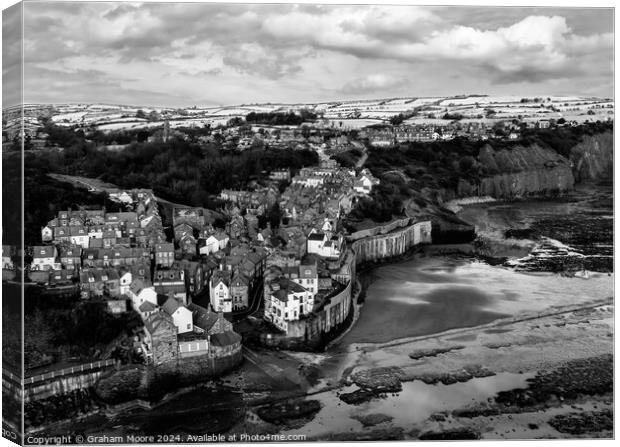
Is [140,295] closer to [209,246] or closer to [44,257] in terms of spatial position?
[44,257]

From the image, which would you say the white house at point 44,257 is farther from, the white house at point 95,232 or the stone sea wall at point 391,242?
the stone sea wall at point 391,242

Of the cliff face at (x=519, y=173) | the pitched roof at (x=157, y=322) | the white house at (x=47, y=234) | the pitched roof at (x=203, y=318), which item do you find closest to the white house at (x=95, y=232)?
the white house at (x=47, y=234)

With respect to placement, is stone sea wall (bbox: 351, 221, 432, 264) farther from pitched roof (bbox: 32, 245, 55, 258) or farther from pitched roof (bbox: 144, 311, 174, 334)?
pitched roof (bbox: 144, 311, 174, 334)

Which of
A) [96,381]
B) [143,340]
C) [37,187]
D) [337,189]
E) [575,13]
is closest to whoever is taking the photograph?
[575,13]

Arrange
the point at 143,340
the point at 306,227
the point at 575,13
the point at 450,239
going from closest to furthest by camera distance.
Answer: the point at 575,13 < the point at 143,340 < the point at 306,227 < the point at 450,239

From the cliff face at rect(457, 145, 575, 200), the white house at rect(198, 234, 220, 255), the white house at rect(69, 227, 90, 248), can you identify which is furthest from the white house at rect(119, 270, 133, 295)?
the cliff face at rect(457, 145, 575, 200)

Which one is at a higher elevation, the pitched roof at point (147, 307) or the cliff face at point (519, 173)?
the cliff face at point (519, 173)

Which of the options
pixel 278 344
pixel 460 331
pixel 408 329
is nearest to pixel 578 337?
pixel 460 331

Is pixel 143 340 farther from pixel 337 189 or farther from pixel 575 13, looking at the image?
pixel 337 189
